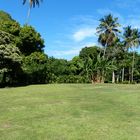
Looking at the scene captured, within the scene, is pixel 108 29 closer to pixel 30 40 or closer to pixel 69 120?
pixel 30 40

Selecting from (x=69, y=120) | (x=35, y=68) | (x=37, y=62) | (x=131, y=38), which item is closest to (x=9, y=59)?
(x=35, y=68)

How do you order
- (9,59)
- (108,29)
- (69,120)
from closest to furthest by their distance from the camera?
(69,120)
(9,59)
(108,29)

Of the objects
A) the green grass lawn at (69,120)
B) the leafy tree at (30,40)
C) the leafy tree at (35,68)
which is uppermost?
the leafy tree at (30,40)

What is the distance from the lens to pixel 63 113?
62.4ft

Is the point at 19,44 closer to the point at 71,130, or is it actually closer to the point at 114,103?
the point at 114,103

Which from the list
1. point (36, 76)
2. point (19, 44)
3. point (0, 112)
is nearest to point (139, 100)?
point (0, 112)

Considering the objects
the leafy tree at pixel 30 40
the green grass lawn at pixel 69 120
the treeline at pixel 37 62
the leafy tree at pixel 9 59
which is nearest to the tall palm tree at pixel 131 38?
the treeline at pixel 37 62

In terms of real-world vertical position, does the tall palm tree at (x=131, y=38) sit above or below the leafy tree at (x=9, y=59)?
above

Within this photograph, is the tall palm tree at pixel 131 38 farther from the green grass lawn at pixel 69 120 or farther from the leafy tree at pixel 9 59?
the green grass lawn at pixel 69 120

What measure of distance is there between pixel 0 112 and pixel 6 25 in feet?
119

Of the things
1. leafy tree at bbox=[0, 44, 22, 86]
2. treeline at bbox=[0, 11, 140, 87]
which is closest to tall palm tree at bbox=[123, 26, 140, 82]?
treeline at bbox=[0, 11, 140, 87]

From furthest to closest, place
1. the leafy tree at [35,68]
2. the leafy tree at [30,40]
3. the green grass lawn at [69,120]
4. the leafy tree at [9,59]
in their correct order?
the leafy tree at [30,40] < the leafy tree at [35,68] < the leafy tree at [9,59] < the green grass lawn at [69,120]

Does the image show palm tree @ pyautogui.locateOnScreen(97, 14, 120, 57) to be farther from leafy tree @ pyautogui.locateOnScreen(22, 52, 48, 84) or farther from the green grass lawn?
the green grass lawn

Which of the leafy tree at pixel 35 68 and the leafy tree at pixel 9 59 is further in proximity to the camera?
the leafy tree at pixel 35 68
